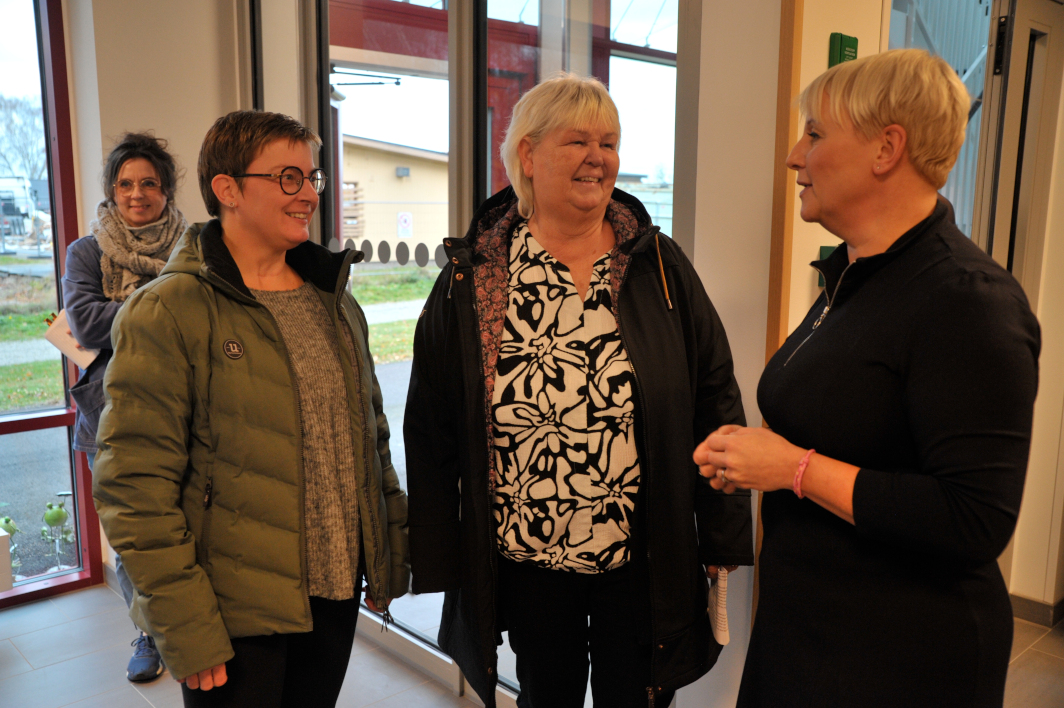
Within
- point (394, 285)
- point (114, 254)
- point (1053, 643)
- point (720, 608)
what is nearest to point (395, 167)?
point (394, 285)

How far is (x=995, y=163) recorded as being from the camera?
9.43 ft

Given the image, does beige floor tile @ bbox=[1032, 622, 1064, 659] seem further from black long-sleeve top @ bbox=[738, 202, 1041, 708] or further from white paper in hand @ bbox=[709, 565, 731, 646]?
black long-sleeve top @ bbox=[738, 202, 1041, 708]

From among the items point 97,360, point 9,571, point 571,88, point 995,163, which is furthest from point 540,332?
point 9,571

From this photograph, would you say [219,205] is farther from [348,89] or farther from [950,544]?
[348,89]

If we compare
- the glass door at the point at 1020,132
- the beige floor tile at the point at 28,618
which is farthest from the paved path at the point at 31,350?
the glass door at the point at 1020,132

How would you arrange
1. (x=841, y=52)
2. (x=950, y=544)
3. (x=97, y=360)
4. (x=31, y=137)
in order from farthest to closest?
1. (x=31, y=137)
2. (x=97, y=360)
3. (x=841, y=52)
4. (x=950, y=544)

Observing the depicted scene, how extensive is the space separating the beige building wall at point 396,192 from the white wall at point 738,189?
1184mm

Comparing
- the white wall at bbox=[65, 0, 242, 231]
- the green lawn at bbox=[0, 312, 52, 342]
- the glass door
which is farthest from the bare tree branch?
the glass door

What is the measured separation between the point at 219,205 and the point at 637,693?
1367 millimetres

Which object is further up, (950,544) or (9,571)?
(950,544)

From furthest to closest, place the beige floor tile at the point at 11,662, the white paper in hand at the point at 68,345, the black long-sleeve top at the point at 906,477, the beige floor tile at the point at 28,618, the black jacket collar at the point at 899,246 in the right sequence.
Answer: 1. the beige floor tile at the point at 28,618
2. the beige floor tile at the point at 11,662
3. the white paper in hand at the point at 68,345
4. the black jacket collar at the point at 899,246
5. the black long-sleeve top at the point at 906,477

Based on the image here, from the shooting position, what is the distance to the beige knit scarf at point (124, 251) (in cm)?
267

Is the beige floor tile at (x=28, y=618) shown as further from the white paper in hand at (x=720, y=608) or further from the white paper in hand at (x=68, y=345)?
the white paper in hand at (x=720, y=608)

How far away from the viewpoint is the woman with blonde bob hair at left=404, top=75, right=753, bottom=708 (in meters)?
1.51
